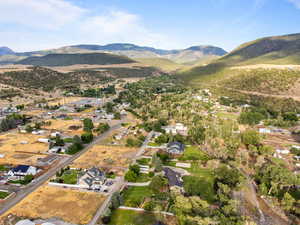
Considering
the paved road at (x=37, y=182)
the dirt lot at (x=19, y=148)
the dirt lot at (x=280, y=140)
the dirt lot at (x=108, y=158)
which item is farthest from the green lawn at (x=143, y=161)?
the dirt lot at (x=280, y=140)

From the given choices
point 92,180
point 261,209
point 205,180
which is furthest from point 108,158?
point 261,209

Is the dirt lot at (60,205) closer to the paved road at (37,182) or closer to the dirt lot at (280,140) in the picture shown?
the paved road at (37,182)

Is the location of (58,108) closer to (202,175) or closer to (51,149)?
(51,149)

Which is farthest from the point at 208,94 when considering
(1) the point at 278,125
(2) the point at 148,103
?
(1) the point at 278,125

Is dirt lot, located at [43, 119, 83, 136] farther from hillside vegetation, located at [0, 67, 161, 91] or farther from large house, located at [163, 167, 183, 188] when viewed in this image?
hillside vegetation, located at [0, 67, 161, 91]

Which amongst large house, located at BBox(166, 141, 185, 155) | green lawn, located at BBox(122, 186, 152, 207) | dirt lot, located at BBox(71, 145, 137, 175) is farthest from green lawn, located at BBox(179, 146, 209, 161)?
green lawn, located at BBox(122, 186, 152, 207)

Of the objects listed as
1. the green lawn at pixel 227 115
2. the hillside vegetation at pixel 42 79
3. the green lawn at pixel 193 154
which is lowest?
the green lawn at pixel 193 154
